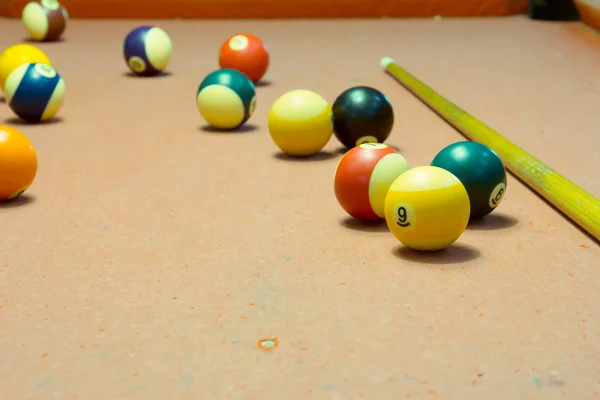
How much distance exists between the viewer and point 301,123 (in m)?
3.41

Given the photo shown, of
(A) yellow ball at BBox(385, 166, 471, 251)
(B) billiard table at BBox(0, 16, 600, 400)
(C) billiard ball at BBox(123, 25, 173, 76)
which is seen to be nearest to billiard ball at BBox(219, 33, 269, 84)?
(C) billiard ball at BBox(123, 25, 173, 76)

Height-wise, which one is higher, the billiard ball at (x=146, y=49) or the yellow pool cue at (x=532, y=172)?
the yellow pool cue at (x=532, y=172)

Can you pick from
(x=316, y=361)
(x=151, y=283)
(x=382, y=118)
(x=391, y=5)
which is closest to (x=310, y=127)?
(x=382, y=118)

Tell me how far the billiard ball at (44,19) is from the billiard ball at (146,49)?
65.1 inches

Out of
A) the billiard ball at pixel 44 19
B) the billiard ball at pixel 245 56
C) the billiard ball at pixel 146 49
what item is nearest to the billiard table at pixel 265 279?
the billiard ball at pixel 245 56

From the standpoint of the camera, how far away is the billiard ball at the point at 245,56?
5.05 m

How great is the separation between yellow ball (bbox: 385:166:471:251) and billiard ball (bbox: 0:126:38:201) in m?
1.31

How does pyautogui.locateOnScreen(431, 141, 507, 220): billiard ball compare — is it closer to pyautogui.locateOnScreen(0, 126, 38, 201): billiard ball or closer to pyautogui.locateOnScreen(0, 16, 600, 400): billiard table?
pyautogui.locateOnScreen(0, 16, 600, 400): billiard table

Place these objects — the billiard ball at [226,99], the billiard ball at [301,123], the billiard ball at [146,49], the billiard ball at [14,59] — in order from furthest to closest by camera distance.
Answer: the billiard ball at [146,49] < the billiard ball at [14,59] < the billiard ball at [226,99] < the billiard ball at [301,123]

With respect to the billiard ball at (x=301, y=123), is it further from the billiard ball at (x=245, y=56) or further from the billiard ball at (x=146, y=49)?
the billiard ball at (x=146, y=49)

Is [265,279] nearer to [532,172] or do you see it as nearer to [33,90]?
[532,172]

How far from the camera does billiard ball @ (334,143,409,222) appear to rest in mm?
2570

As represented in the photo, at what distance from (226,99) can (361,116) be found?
805 millimetres

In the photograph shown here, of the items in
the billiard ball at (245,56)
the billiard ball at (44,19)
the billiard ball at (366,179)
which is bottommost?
the billiard ball at (44,19)
